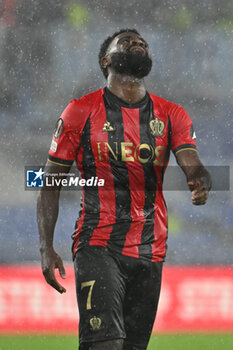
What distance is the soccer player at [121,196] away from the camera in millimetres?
3164

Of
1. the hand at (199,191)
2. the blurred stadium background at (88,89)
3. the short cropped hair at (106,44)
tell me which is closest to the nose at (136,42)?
the short cropped hair at (106,44)

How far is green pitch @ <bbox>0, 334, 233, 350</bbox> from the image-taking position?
309 inches

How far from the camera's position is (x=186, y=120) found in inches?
138

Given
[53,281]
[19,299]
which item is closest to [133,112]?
[53,281]

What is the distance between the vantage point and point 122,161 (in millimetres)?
3352

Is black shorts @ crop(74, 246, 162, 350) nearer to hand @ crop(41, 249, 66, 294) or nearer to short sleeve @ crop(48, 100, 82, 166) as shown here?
hand @ crop(41, 249, 66, 294)

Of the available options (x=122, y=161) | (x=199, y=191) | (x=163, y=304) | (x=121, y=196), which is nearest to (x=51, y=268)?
(x=121, y=196)

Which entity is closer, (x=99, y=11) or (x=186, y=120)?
(x=186, y=120)

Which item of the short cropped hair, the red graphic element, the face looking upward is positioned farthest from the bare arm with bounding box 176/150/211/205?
the red graphic element

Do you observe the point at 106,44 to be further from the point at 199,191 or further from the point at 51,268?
the point at 51,268

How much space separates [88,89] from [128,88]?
35.0 feet

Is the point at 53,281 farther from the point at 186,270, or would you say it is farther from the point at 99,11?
the point at 99,11

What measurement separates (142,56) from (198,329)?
213 inches

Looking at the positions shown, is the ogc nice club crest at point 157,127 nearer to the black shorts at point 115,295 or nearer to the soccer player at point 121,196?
the soccer player at point 121,196
